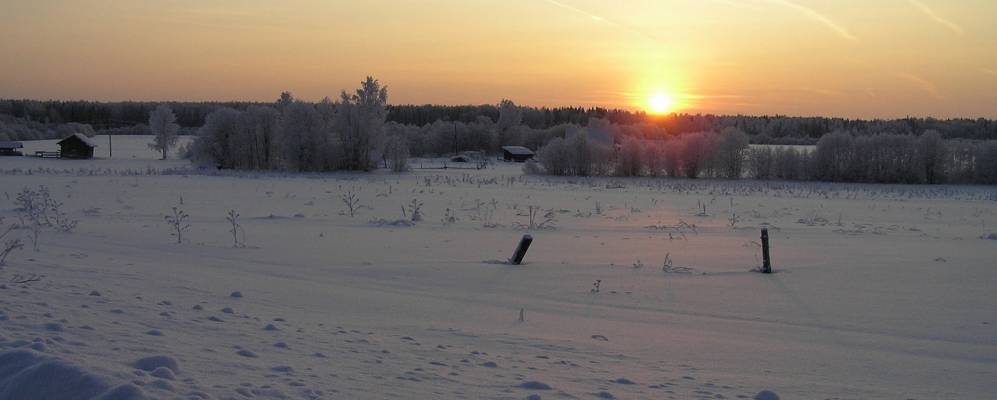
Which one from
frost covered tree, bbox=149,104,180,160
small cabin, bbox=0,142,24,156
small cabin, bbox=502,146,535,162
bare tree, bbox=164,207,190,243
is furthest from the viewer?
small cabin, bbox=502,146,535,162

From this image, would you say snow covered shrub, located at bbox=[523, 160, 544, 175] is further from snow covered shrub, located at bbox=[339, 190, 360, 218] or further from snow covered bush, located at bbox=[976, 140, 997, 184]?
snow covered shrub, located at bbox=[339, 190, 360, 218]

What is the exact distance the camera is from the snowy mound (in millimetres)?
4672

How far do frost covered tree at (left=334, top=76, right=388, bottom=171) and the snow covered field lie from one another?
2088 inches

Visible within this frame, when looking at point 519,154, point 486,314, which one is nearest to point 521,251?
point 486,314

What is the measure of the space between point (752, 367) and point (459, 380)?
10.2ft

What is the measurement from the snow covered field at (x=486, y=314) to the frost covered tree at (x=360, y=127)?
53.0 meters

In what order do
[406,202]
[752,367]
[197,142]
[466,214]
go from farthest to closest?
[197,142], [406,202], [466,214], [752,367]

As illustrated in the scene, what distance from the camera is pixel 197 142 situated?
74.9 metres

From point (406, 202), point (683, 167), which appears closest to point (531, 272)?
point (406, 202)

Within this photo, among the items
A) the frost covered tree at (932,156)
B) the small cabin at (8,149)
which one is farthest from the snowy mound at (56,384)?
the small cabin at (8,149)

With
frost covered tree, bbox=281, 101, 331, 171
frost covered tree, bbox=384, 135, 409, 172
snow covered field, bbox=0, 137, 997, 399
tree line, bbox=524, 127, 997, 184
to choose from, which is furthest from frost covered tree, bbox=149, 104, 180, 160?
snow covered field, bbox=0, 137, 997, 399

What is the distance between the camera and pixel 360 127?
73500mm

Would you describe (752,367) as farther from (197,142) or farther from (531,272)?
(197,142)

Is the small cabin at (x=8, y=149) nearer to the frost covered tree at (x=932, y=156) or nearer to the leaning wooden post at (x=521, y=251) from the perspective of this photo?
the leaning wooden post at (x=521, y=251)
